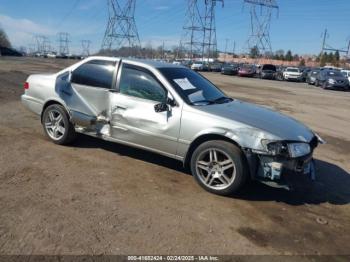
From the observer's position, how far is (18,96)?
11.8 meters

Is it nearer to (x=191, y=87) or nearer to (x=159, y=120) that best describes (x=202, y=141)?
(x=159, y=120)

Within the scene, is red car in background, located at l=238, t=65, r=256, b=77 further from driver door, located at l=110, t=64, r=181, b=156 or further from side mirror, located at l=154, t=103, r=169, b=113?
side mirror, located at l=154, t=103, r=169, b=113

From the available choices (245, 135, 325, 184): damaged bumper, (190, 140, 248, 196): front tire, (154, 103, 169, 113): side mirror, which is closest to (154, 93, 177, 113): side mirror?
(154, 103, 169, 113): side mirror

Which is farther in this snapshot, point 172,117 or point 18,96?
point 18,96

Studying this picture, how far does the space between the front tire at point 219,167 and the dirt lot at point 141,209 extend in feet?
0.50

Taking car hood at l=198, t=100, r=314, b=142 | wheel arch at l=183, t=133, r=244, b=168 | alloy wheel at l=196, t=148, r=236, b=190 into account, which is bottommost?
alloy wheel at l=196, t=148, r=236, b=190

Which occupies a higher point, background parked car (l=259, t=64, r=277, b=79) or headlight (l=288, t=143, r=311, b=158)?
headlight (l=288, t=143, r=311, b=158)

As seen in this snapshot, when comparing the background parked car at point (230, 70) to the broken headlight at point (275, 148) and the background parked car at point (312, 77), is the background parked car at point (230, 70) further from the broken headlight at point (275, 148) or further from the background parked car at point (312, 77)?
the broken headlight at point (275, 148)

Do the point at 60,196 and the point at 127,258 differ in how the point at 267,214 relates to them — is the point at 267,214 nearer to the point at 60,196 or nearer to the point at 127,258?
the point at 127,258

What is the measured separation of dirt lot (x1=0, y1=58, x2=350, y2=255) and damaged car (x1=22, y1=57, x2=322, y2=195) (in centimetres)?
38

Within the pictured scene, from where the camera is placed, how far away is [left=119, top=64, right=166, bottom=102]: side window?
5215 millimetres

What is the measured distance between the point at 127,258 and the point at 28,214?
1.31 meters

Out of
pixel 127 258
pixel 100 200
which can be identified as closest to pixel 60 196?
pixel 100 200

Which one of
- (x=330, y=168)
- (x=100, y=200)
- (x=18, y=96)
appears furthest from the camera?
(x=18, y=96)
